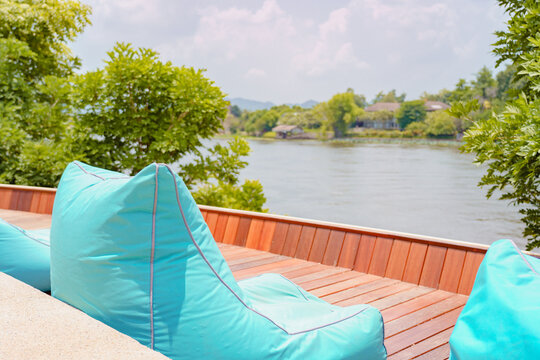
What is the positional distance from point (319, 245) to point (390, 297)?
33.1 inches

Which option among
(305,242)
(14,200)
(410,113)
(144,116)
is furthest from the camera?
(410,113)

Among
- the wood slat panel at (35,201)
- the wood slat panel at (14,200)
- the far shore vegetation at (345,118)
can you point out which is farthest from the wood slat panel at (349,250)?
the far shore vegetation at (345,118)

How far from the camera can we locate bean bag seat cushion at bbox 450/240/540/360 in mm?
771

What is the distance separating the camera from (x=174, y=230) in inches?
42.3

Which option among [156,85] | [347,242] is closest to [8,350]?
[347,242]

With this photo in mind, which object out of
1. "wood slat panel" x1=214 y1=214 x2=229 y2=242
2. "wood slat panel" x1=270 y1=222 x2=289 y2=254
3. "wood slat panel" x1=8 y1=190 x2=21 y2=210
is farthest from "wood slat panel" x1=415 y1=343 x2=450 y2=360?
"wood slat panel" x1=8 y1=190 x2=21 y2=210

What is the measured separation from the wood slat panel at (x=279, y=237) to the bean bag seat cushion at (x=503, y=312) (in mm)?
2886

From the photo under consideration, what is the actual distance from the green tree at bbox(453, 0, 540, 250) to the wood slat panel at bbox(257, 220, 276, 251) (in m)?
1.58

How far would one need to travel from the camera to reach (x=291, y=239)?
3.76 metres

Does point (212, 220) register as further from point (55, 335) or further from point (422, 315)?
point (55, 335)

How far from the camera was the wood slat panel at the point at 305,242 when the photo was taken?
3.64m

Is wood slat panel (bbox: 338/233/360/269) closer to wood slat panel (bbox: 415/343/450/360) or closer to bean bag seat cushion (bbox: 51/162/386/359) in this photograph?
wood slat panel (bbox: 415/343/450/360)

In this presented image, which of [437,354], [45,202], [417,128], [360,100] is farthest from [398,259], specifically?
[360,100]

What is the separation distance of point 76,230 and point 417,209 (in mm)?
29864
